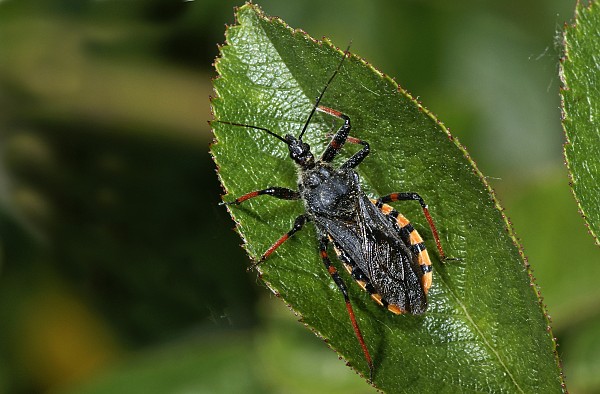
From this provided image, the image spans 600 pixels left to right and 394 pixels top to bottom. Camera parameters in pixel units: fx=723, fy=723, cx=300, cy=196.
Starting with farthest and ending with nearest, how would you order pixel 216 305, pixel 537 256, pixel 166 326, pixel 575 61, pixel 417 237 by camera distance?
pixel 166 326 < pixel 216 305 < pixel 537 256 < pixel 417 237 < pixel 575 61

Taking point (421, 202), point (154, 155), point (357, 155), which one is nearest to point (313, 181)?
point (357, 155)

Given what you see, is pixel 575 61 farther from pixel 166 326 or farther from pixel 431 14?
pixel 166 326

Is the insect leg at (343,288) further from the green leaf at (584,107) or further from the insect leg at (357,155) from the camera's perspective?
the green leaf at (584,107)

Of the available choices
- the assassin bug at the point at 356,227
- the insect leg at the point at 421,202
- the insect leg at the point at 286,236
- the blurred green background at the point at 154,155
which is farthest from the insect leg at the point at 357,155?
the blurred green background at the point at 154,155

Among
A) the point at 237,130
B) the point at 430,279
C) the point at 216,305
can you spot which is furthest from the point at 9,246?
the point at 430,279

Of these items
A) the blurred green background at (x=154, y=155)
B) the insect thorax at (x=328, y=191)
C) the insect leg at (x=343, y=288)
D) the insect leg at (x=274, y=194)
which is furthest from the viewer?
the blurred green background at (x=154, y=155)

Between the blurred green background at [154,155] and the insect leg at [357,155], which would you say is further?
the blurred green background at [154,155]

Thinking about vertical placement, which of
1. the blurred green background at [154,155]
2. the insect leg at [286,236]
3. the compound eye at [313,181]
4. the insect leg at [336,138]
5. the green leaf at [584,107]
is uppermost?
the blurred green background at [154,155]

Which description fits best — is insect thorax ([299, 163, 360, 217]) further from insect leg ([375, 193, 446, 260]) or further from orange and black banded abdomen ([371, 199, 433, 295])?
insect leg ([375, 193, 446, 260])
